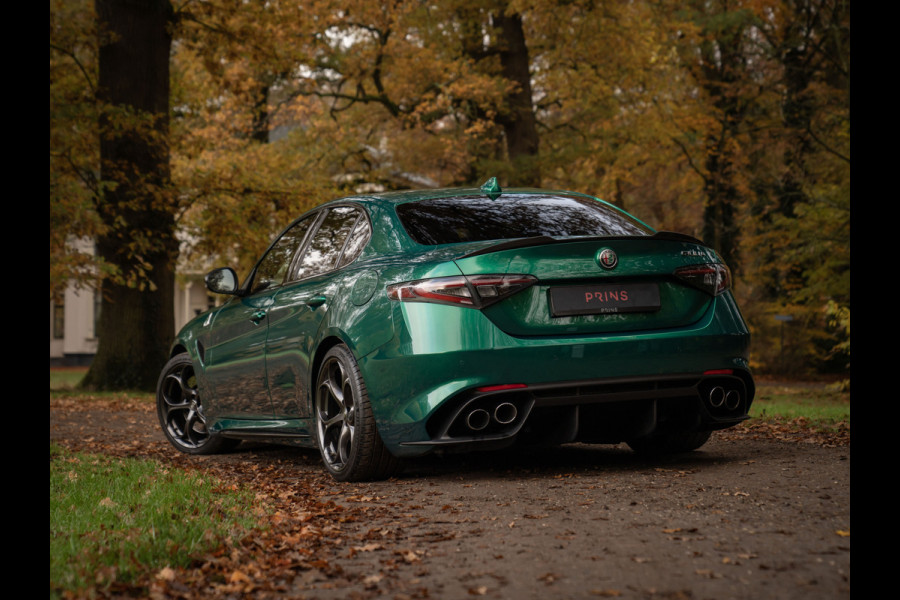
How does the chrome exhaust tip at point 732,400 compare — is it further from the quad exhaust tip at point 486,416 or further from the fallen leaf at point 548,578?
the fallen leaf at point 548,578

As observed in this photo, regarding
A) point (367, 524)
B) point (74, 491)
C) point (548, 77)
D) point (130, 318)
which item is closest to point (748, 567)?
point (367, 524)

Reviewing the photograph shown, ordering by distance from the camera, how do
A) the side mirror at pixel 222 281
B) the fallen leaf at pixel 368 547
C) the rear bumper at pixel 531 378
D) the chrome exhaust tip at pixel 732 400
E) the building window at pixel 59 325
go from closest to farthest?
1. the fallen leaf at pixel 368 547
2. the rear bumper at pixel 531 378
3. the chrome exhaust tip at pixel 732 400
4. the side mirror at pixel 222 281
5. the building window at pixel 59 325

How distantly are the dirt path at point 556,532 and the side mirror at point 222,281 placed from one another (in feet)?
4.59

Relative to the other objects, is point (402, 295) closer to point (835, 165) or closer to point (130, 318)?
point (130, 318)

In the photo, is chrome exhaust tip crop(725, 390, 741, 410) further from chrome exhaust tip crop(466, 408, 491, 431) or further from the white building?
the white building

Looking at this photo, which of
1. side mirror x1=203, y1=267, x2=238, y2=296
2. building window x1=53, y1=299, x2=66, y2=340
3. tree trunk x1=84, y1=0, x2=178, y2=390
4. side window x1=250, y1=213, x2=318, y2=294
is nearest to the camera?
side window x1=250, y1=213, x2=318, y2=294

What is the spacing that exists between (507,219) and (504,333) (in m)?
0.99

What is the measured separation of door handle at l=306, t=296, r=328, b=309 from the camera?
6250mm

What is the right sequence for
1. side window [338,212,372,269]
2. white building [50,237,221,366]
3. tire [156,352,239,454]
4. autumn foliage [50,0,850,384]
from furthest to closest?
white building [50,237,221,366], autumn foliage [50,0,850,384], tire [156,352,239,454], side window [338,212,372,269]

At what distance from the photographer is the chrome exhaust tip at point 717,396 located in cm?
579

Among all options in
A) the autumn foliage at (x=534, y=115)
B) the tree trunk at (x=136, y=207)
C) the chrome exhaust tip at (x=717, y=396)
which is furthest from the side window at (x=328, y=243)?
the autumn foliage at (x=534, y=115)

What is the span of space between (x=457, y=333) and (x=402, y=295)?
1.22 ft

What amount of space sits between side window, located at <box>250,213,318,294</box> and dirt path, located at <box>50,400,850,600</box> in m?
1.36

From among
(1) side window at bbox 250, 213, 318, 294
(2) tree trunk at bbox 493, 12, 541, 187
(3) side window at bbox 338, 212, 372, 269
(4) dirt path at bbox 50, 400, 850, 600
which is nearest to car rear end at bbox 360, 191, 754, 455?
(4) dirt path at bbox 50, 400, 850, 600
